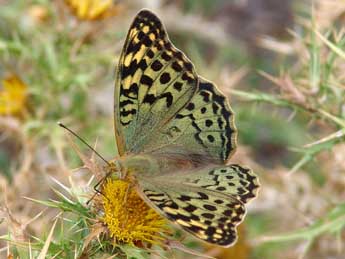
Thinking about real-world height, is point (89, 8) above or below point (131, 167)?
above

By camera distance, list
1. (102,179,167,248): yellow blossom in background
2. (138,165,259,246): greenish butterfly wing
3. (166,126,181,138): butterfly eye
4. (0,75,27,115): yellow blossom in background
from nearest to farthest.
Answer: (138,165,259,246): greenish butterfly wing, (102,179,167,248): yellow blossom in background, (166,126,181,138): butterfly eye, (0,75,27,115): yellow blossom in background

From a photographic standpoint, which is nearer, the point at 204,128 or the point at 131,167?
the point at 131,167

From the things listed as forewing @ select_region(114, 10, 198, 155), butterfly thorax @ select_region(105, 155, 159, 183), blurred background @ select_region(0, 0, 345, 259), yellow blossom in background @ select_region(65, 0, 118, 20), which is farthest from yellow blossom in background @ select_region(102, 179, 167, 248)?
yellow blossom in background @ select_region(65, 0, 118, 20)

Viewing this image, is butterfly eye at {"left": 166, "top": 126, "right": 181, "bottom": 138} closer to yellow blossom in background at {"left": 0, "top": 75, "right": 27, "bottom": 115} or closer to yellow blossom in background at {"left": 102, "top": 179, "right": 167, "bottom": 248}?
yellow blossom in background at {"left": 102, "top": 179, "right": 167, "bottom": 248}

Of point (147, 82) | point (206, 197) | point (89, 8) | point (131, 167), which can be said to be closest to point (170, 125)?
point (147, 82)

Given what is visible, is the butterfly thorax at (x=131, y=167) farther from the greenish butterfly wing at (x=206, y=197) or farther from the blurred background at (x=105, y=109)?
the blurred background at (x=105, y=109)

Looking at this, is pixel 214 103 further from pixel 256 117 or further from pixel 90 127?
pixel 256 117

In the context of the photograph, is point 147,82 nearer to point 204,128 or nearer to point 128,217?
point 204,128
